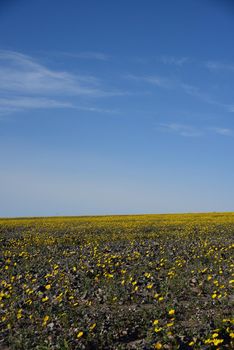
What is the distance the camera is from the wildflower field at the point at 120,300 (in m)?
7.39

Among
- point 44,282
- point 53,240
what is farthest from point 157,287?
point 53,240

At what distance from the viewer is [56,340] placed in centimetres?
753

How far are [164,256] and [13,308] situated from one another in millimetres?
7023

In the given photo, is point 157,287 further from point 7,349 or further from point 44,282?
point 7,349

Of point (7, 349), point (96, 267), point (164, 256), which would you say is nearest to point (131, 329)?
point (7, 349)

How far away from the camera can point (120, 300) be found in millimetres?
9805

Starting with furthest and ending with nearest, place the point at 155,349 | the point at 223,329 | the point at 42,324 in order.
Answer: the point at 42,324 → the point at 223,329 → the point at 155,349

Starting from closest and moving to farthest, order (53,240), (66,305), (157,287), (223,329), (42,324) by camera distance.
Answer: (223,329), (42,324), (66,305), (157,287), (53,240)

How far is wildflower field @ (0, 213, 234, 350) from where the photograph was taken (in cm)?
739

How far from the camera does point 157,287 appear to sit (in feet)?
35.3

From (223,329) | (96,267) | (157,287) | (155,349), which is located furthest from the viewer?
(96,267)

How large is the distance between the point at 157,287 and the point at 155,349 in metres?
3.99

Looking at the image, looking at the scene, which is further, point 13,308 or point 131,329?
point 13,308

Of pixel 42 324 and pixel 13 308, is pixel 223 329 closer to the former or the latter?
pixel 42 324
